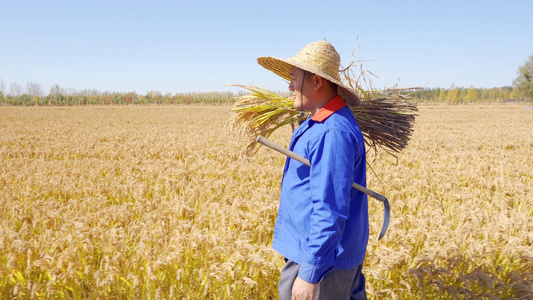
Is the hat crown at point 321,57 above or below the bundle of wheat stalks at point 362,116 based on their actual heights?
above

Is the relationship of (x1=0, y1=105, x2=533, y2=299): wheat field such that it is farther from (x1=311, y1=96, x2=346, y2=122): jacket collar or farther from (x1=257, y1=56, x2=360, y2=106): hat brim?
(x1=311, y1=96, x2=346, y2=122): jacket collar

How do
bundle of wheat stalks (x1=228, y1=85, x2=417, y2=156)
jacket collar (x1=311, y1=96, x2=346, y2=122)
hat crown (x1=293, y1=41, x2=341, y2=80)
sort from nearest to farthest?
1. jacket collar (x1=311, y1=96, x2=346, y2=122)
2. hat crown (x1=293, y1=41, x2=341, y2=80)
3. bundle of wheat stalks (x1=228, y1=85, x2=417, y2=156)

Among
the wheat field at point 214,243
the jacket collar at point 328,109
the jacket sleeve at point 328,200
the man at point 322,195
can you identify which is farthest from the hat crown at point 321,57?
the wheat field at point 214,243

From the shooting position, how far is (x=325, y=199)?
6.10 feet

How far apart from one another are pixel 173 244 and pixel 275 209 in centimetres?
183

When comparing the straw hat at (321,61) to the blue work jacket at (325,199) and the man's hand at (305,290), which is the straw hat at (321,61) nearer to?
the blue work jacket at (325,199)

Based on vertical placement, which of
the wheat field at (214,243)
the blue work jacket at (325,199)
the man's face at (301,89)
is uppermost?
the man's face at (301,89)

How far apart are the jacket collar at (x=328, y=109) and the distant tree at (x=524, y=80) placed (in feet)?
302

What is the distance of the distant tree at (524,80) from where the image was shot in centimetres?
7650

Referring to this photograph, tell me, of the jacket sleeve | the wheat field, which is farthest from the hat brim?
the wheat field

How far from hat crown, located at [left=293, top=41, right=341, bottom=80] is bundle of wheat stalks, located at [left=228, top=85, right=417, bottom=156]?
26.9 inches

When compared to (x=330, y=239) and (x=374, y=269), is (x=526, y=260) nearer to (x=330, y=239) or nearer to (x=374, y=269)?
(x=374, y=269)

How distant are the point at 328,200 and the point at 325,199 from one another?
17 mm

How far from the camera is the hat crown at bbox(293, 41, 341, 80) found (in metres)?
2.21
